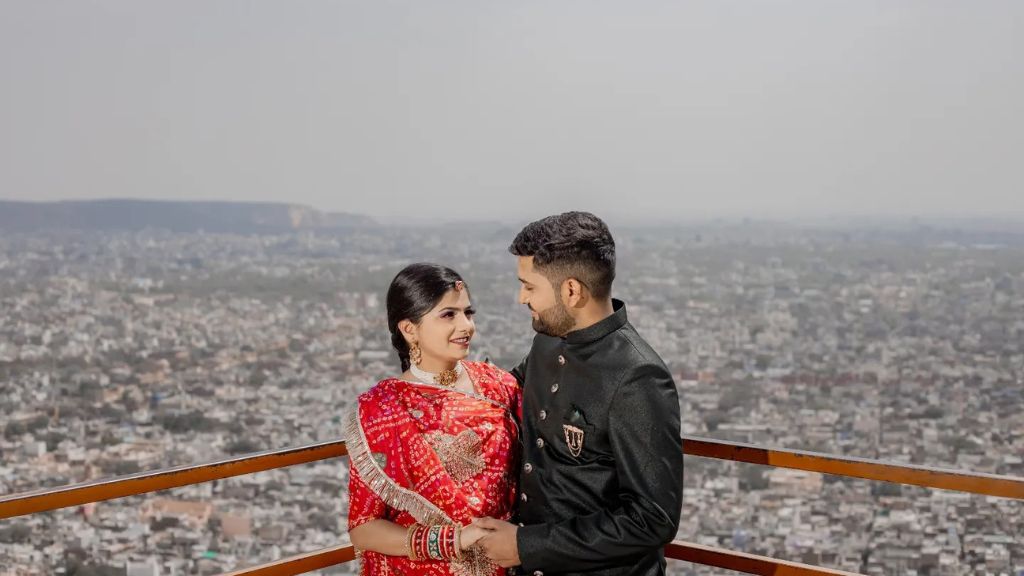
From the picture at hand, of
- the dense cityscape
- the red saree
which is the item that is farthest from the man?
the dense cityscape

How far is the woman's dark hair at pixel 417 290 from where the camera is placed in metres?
2.14

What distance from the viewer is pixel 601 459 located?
73.1 inches

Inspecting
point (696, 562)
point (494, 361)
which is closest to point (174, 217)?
point (494, 361)

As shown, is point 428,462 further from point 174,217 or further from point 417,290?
point 174,217

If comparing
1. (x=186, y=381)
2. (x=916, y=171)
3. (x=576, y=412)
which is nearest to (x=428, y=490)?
(x=576, y=412)

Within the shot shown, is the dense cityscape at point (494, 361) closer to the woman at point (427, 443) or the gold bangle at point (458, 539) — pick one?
the woman at point (427, 443)

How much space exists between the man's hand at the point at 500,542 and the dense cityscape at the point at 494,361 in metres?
7.53

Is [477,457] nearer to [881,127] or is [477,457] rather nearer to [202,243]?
[202,243]

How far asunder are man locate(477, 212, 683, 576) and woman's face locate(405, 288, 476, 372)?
9.9 inches

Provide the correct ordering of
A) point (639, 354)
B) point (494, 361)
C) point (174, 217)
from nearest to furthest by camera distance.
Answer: point (639, 354)
point (494, 361)
point (174, 217)

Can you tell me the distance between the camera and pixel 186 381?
16016mm

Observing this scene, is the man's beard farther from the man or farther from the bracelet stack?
the bracelet stack

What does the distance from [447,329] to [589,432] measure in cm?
48

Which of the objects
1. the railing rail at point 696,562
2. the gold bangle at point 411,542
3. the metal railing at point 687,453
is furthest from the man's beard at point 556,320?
the railing rail at point 696,562
